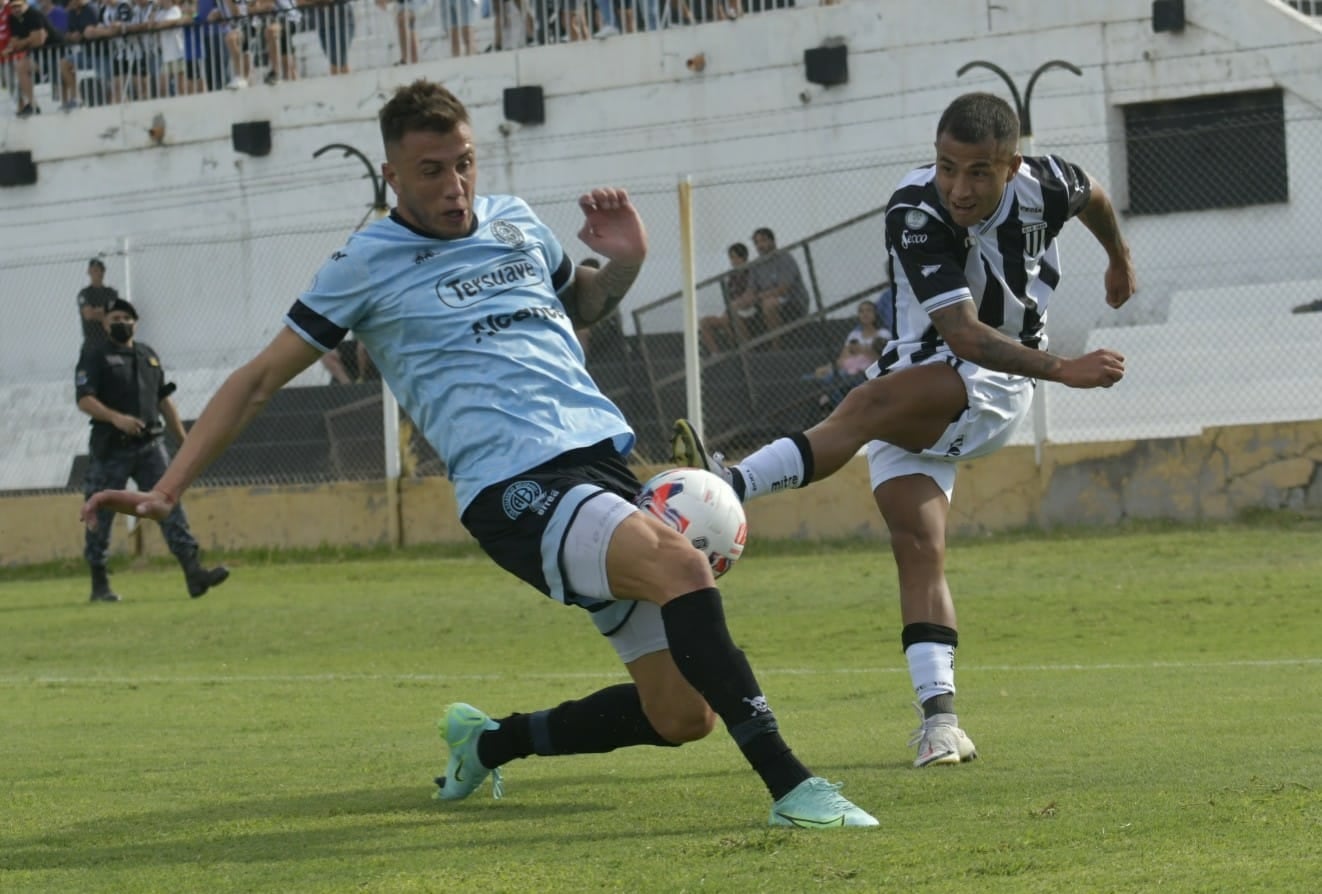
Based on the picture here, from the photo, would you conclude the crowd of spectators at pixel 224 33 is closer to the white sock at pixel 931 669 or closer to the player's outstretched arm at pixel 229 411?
the white sock at pixel 931 669

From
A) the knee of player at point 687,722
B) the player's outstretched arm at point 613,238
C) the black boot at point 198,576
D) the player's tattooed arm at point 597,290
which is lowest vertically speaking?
the black boot at point 198,576

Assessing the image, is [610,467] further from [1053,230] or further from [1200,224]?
[1200,224]

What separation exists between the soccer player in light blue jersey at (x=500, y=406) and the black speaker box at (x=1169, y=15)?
15.5 metres

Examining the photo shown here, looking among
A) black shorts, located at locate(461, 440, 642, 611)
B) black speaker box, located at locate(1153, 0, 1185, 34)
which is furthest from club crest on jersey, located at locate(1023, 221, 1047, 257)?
black speaker box, located at locate(1153, 0, 1185, 34)

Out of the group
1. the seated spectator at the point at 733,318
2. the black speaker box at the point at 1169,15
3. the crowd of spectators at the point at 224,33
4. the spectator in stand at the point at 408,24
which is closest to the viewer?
the seated spectator at the point at 733,318

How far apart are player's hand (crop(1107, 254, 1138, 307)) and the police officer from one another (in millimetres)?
9472

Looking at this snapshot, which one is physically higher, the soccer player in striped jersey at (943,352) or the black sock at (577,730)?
the soccer player in striped jersey at (943,352)

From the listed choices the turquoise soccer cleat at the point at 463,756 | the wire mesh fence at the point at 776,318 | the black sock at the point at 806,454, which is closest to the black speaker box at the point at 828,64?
the wire mesh fence at the point at 776,318

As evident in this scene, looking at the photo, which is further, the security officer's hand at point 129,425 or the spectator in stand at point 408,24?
the spectator in stand at point 408,24

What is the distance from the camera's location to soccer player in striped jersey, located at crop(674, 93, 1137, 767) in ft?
19.9

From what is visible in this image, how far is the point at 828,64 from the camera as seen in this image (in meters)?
21.5

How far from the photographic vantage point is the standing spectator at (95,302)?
17.0m

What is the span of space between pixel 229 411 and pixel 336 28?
20.3 m

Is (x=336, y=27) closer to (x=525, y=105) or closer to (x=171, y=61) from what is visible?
(x=171, y=61)
